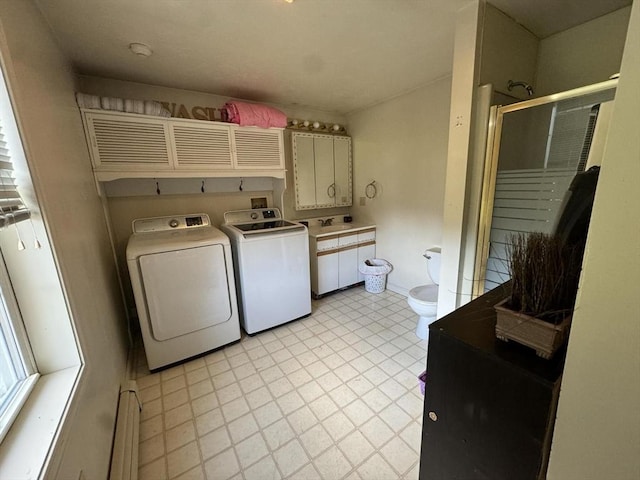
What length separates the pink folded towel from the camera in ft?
8.00

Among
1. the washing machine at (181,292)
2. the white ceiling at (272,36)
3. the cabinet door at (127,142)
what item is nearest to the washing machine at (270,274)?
the washing machine at (181,292)

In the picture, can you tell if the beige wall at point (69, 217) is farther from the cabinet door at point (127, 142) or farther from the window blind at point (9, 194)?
the cabinet door at point (127, 142)

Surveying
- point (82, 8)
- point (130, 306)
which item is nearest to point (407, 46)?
point (82, 8)

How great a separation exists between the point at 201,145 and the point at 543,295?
8.33ft

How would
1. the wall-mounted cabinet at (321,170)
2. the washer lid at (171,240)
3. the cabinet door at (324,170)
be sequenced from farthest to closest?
1. the cabinet door at (324,170)
2. the wall-mounted cabinet at (321,170)
3. the washer lid at (171,240)

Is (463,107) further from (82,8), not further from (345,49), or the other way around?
(82,8)

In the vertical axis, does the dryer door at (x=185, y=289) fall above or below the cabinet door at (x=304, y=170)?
below

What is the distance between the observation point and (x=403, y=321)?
264cm

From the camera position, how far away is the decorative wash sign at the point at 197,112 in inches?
96.2

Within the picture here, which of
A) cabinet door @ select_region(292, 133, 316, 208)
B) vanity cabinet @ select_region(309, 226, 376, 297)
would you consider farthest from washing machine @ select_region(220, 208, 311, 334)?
cabinet door @ select_region(292, 133, 316, 208)

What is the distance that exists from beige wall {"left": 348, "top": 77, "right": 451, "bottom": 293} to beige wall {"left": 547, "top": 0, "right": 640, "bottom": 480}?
2.28 m

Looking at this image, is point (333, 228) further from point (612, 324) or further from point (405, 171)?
point (612, 324)

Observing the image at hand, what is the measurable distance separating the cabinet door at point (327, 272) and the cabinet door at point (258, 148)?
1.17m

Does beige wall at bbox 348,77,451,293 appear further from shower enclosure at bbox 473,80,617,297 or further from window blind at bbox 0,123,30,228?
window blind at bbox 0,123,30,228
